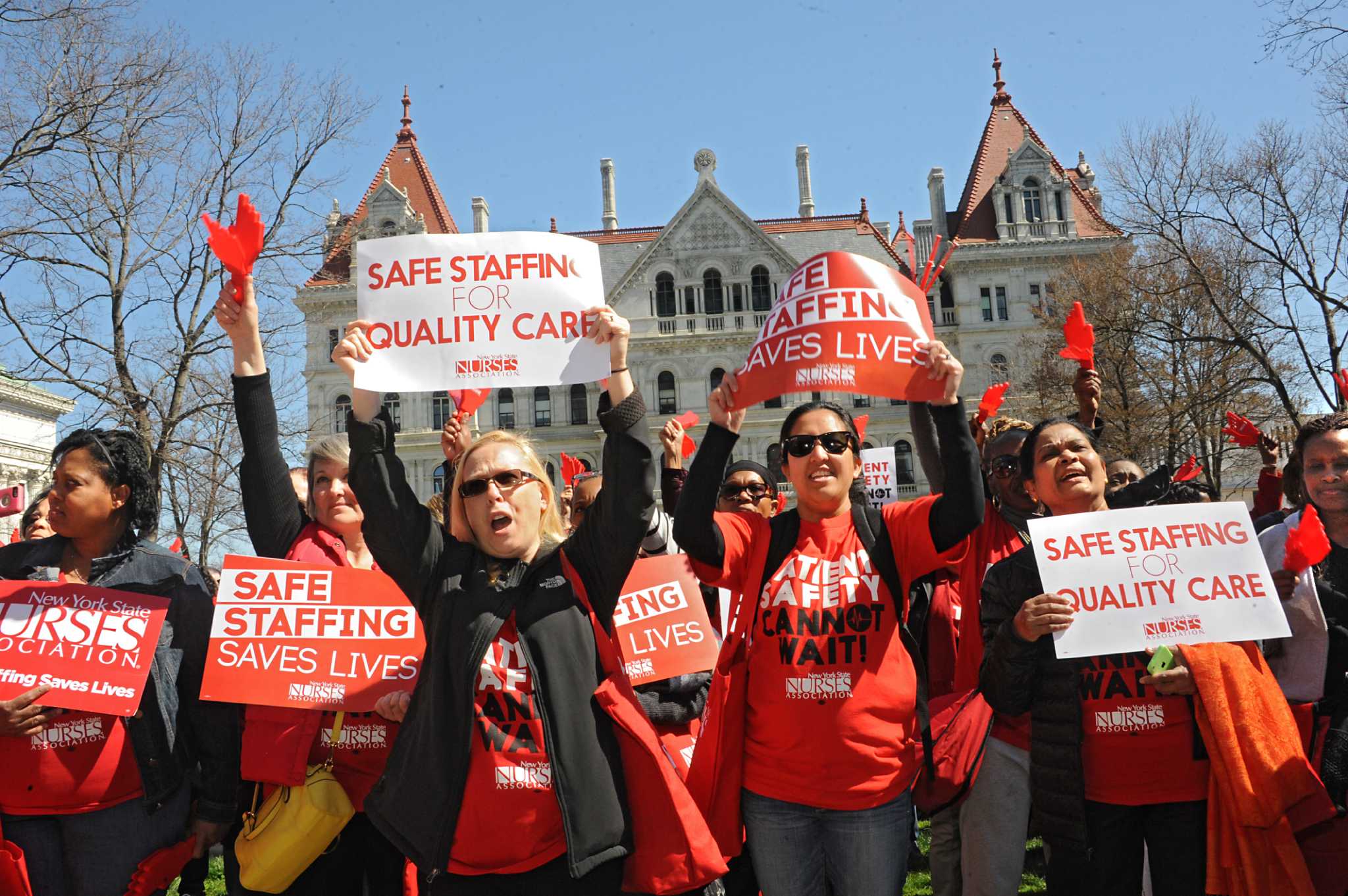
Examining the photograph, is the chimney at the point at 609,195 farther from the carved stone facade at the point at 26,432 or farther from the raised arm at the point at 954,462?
the raised arm at the point at 954,462

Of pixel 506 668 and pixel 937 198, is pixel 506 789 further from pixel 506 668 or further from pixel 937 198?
pixel 937 198

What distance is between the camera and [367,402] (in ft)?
11.3

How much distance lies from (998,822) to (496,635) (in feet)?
7.08

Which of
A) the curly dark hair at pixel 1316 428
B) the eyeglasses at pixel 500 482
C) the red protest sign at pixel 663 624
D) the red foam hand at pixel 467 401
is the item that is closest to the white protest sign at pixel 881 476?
the red protest sign at pixel 663 624

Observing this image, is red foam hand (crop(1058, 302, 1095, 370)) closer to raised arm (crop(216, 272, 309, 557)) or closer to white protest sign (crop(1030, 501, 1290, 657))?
white protest sign (crop(1030, 501, 1290, 657))

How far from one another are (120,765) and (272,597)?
32.0 inches

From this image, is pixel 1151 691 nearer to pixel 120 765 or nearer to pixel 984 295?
pixel 120 765

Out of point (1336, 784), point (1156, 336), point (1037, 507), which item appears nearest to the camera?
point (1336, 784)

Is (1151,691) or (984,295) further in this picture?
(984,295)

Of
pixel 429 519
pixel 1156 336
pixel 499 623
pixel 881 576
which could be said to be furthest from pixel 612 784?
pixel 1156 336

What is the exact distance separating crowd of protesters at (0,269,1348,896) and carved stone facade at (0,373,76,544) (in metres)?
34.6

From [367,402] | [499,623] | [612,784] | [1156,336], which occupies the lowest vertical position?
[612,784]

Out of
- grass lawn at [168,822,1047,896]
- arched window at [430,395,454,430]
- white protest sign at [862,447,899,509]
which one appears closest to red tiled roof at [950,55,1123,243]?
arched window at [430,395,454,430]

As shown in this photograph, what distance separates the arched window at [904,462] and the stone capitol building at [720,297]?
0.09m
